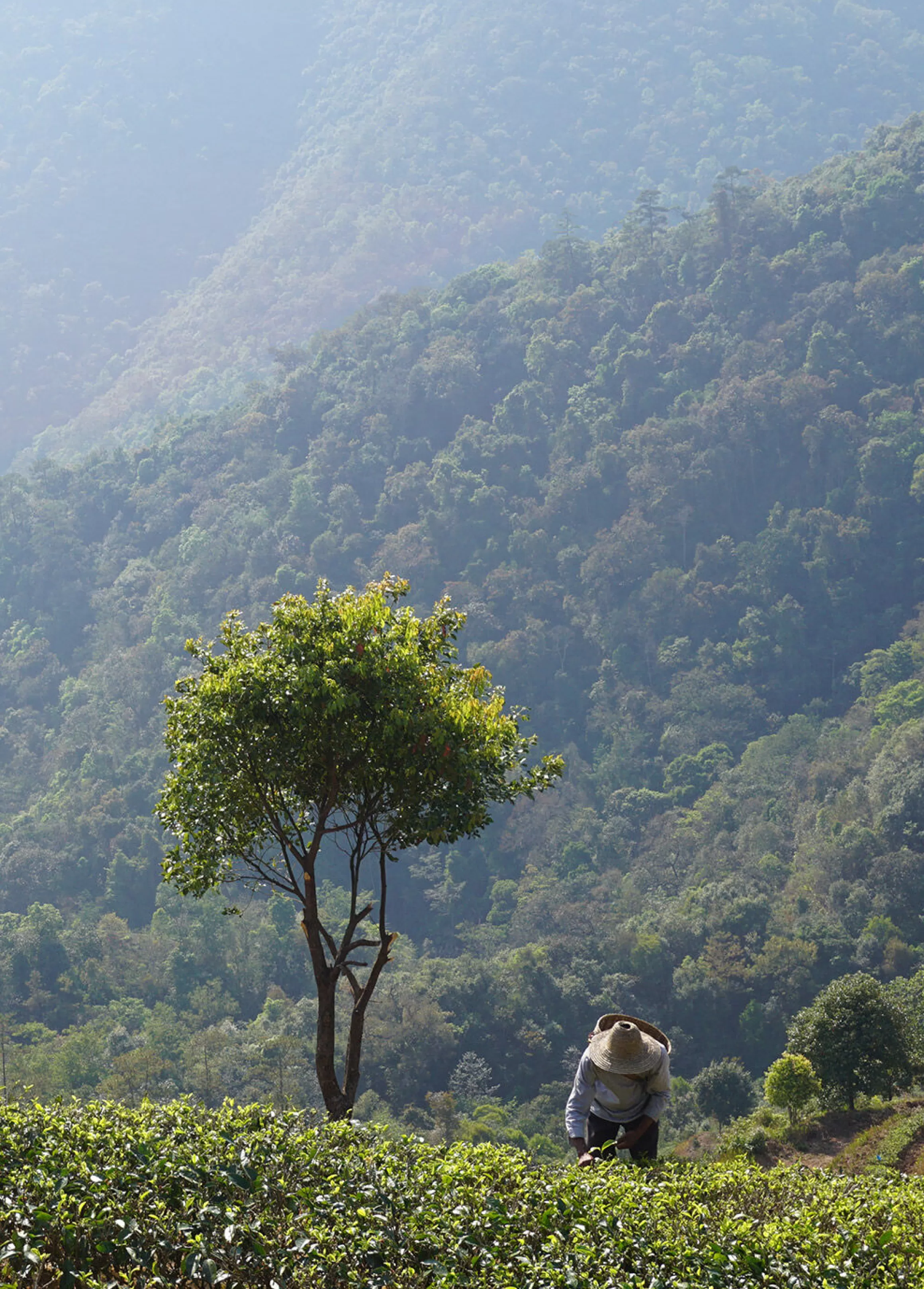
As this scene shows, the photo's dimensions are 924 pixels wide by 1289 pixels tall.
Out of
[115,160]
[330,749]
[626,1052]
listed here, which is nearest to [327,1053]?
[330,749]

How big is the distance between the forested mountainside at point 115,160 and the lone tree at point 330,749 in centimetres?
11769

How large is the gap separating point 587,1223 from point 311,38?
651 feet

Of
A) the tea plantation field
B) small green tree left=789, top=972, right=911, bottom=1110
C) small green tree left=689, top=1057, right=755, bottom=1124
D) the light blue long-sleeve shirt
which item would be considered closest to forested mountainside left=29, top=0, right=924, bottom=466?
small green tree left=689, top=1057, right=755, bottom=1124

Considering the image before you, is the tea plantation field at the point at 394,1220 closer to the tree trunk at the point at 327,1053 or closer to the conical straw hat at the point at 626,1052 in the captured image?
the conical straw hat at the point at 626,1052

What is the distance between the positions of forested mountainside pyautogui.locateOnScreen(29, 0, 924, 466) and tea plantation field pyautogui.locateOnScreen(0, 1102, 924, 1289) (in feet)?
371

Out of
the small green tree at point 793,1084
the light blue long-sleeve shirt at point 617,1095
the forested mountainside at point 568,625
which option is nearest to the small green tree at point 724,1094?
the forested mountainside at point 568,625

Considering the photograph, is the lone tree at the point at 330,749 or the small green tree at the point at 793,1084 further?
the small green tree at the point at 793,1084

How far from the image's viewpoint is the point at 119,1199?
4582 millimetres

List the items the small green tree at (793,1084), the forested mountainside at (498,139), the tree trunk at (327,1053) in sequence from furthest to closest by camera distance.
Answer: the forested mountainside at (498,139)
the small green tree at (793,1084)
the tree trunk at (327,1053)

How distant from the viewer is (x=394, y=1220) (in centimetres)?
445

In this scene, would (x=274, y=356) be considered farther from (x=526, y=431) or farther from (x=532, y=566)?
(x=532, y=566)

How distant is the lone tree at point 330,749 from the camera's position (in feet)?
23.8

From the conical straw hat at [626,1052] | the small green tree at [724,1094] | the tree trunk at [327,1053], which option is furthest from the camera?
the small green tree at [724,1094]

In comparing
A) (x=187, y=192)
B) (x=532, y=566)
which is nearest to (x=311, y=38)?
(x=187, y=192)
